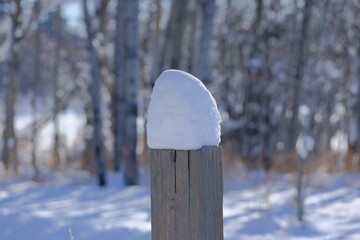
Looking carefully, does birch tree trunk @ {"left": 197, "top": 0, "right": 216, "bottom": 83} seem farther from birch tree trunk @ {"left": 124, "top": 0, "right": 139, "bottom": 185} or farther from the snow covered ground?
the snow covered ground

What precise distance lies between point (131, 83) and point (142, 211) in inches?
106

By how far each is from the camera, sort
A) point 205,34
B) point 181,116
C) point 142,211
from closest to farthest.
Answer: point 181,116 → point 142,211 → point 205,34

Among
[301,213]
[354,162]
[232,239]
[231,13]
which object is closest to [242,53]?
[231,13]

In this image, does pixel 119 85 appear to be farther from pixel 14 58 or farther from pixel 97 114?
pixel 14 58

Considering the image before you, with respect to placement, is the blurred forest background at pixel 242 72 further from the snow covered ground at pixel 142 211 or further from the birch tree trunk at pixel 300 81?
the snow covered ground at pixel 142 211

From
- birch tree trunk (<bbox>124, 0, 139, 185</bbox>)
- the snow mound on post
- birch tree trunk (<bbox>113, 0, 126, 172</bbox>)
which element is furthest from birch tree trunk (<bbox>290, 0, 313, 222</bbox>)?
the snow mound on post

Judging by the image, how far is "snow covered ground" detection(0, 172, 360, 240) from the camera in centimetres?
497

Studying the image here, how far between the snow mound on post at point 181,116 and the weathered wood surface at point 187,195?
48 millimetres

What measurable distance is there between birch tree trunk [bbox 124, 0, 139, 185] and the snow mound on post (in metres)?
5.60

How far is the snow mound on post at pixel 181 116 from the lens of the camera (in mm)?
2582

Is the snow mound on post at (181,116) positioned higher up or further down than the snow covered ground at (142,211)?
higher up

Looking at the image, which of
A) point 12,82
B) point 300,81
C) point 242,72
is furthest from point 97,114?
point 242,72

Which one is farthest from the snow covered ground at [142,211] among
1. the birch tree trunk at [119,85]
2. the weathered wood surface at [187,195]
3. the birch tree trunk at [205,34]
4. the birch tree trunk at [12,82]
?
the birch tree trunk at [12,82]

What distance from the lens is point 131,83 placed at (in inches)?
328
